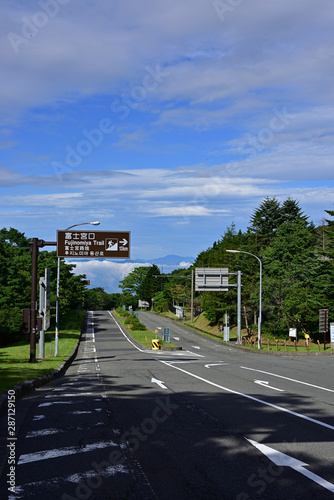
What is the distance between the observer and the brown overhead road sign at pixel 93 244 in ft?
89.3

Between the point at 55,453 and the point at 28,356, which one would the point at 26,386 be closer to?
the point at 55,453

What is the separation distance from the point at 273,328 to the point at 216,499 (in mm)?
58204

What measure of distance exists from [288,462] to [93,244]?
21.6 meters

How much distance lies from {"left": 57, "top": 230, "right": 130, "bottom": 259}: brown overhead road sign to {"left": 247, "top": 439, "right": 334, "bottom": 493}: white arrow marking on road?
20.1 metres

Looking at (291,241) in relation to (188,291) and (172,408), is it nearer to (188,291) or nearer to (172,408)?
(188,291)

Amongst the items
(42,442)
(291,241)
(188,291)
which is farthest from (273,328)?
(42,442)

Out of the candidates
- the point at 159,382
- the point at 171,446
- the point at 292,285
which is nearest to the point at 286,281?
the point at 292,285

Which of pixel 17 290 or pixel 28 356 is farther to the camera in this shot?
pixel 17 290

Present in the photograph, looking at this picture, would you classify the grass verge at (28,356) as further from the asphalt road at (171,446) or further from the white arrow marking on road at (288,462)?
the white arrow marking on road at (288,462)

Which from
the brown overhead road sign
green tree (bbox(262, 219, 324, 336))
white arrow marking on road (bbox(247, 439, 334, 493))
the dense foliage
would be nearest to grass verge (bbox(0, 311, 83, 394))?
the brown overhead road sign

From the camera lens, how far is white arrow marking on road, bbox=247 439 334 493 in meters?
5.91

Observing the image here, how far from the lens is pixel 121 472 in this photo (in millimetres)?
6152

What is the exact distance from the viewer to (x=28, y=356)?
31797 millimetres

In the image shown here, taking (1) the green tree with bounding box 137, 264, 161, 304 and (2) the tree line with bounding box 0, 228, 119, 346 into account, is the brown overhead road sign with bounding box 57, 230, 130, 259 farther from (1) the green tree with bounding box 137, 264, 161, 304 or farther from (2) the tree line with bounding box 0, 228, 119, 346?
(1) the green tree with bounding box 137, 264, 161, 304
